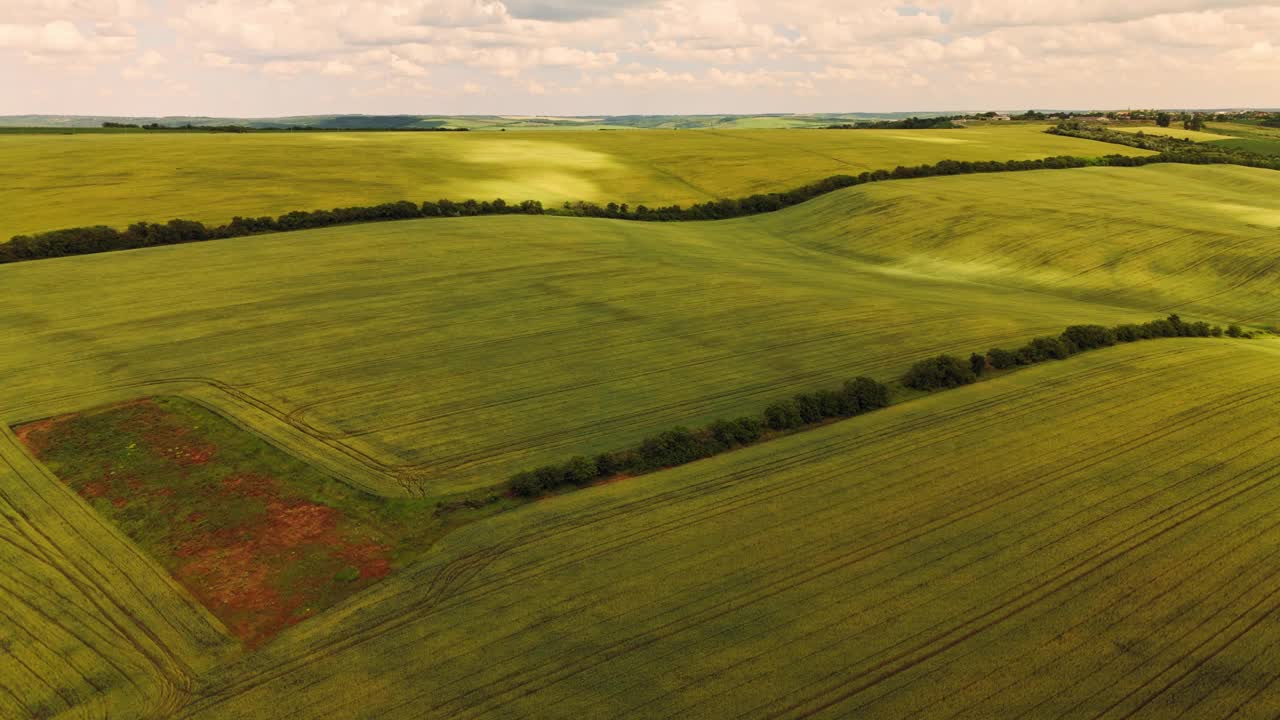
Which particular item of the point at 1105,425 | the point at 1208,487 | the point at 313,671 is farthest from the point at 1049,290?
the point at 313,671

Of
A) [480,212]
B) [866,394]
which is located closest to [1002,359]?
[866,394]

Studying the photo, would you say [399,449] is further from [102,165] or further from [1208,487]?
[102,165]

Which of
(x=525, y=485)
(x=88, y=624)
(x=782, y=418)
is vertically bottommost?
(x=88, y=624)

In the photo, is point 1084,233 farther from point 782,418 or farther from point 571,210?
point 571,210

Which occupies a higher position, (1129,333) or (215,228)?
(215,228)

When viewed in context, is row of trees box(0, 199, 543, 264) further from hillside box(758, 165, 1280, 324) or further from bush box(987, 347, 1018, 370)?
bush box(987, 347, 1018, 370)

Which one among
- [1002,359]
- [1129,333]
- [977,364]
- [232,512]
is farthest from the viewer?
[1129,333]

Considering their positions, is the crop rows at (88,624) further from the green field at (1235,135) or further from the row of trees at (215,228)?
the green field at (1235,135)
